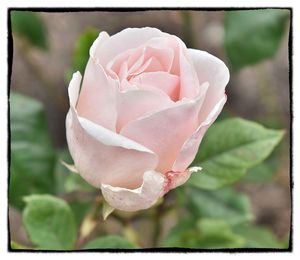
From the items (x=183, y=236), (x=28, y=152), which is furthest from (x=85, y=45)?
(x=183, y=236)

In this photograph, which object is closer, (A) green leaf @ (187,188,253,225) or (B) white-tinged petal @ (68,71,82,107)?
(B) white-tinged petal @ (68,71,82,107)

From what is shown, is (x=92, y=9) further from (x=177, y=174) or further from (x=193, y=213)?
(x=193, y=213)

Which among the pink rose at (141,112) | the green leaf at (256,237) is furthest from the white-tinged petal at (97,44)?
the green leaf at (256,237)

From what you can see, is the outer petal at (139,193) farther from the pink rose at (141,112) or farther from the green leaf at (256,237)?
the green leaf at (256,237)

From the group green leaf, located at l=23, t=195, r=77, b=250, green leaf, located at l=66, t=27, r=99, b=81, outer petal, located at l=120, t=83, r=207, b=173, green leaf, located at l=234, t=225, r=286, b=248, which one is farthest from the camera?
green leaf, located at l=234, t=225, r=286, b=248

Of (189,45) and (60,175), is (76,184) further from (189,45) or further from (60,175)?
(189,45)

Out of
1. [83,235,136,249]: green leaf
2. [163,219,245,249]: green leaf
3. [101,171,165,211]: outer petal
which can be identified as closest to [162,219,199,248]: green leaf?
[163,219,245,249]: green leaf

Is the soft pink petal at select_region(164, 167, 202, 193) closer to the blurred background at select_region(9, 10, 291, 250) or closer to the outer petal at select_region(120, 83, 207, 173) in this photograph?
the outer petal at select_region(120, 83, 207, 173)
